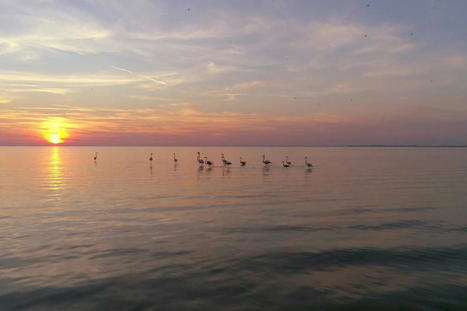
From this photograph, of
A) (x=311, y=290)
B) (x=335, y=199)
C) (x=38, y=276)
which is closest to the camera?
(x=311, y=290)

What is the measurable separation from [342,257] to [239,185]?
89.3 ft

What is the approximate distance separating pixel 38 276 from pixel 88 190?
80.5 feet

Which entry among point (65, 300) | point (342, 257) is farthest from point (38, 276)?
point (342, 257)

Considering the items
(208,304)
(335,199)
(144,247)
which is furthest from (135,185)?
(208,304)

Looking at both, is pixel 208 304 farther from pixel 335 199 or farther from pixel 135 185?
pixel 135 185

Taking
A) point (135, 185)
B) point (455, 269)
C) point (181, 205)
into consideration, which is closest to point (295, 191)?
point (181, 205)

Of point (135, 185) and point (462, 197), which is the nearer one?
point (462, 197)

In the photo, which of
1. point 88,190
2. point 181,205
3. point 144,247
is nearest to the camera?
point 144,247

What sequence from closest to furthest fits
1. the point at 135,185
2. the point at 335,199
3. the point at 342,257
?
the point at 342,257, the point at 335,199, the point at 135,185

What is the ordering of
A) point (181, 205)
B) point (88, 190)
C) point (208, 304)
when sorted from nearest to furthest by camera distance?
point (208, 304)
point (181, 205)
point (88, 190)

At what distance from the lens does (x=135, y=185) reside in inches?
1619

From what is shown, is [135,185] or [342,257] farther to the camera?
[135,185]

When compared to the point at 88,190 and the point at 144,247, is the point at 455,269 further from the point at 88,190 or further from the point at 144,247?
the point at 88,190

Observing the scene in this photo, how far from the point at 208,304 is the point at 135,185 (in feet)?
104
